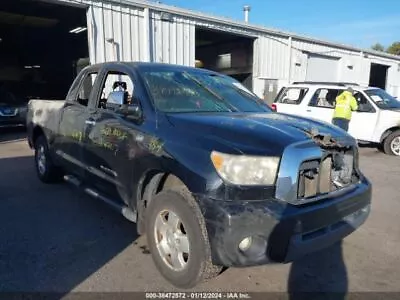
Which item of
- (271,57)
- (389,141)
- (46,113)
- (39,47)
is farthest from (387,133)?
(39,47)

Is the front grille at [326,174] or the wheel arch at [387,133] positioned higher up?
the front grille at [326,174]

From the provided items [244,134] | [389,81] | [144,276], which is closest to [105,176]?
[144,276]

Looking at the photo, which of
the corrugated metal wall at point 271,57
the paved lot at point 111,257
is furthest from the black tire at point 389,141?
the corrugated metal wall at point 271,57

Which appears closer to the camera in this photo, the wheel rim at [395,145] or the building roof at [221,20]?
the wheel rim at [395,145]

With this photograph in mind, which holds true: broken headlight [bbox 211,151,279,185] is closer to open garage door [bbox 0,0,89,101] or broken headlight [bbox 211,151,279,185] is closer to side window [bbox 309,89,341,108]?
side window [bbox 309,89,341,108]

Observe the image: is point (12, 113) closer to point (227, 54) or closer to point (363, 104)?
point (363, 104)

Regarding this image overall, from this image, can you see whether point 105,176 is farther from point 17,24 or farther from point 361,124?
point 17,24

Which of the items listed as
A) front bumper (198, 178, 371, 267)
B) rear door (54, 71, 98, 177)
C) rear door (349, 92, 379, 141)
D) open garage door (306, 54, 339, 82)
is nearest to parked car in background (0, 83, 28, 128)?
rear door (54, 71, 98, 177)

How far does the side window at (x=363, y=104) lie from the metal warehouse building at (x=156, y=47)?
677cm

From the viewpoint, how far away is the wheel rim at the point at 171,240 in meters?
3.14

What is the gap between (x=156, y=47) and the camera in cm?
1352

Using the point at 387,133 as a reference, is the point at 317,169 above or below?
above

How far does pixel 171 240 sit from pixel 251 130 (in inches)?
45.4

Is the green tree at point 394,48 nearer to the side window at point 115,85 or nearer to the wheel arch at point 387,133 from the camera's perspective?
the wheel arch at point 387,133
